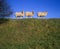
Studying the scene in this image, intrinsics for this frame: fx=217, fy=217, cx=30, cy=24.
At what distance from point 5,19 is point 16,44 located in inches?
478

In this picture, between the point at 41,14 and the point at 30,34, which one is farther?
the point at 41,14

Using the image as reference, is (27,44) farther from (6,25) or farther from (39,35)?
(6,25)

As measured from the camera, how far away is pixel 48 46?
27.1m

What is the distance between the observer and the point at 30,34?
31.9 meters

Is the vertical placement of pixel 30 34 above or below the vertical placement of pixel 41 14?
below

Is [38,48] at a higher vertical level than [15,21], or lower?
lower

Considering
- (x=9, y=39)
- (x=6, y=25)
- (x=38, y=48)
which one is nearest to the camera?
(x=38, y=48)

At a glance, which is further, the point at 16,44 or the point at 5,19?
the point at 5,19

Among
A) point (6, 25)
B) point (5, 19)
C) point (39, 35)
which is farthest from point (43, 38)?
point (5, 19)

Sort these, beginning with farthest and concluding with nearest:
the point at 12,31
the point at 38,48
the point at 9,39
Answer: the point at 12,31 → the point at 9,39 → the point at 38,48

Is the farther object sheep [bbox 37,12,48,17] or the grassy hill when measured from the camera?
sheep [bbox 37,12,48,17]

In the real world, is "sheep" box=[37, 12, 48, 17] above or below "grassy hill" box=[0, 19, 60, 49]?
above

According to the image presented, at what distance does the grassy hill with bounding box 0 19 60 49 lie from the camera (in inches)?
1091

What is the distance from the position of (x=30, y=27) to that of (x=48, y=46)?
827 centimetres
